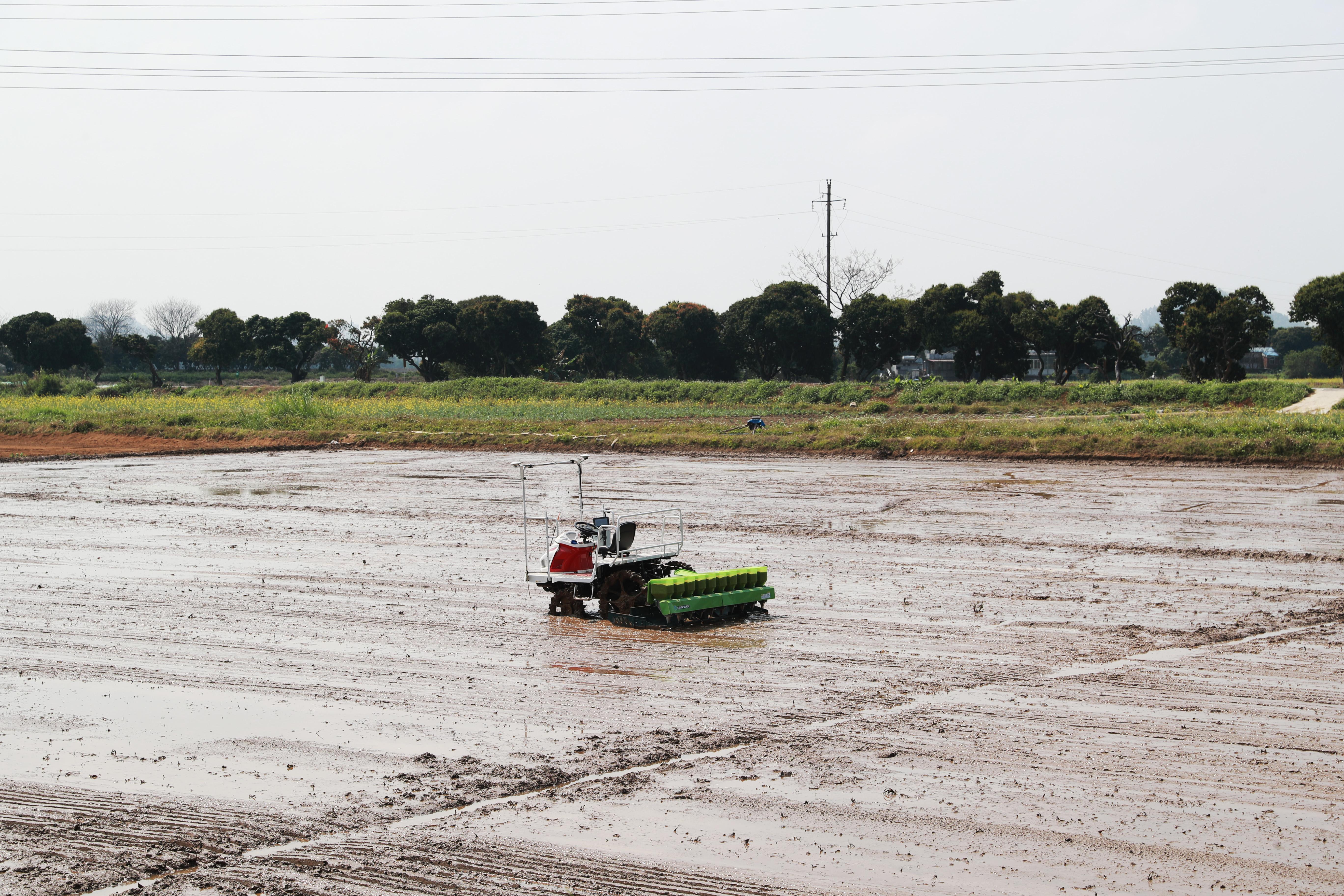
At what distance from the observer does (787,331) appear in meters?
70.3

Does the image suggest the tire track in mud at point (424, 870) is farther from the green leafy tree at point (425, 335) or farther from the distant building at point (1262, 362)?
the distant building at point (1262, 362)

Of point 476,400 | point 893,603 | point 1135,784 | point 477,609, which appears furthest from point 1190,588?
point 476,400

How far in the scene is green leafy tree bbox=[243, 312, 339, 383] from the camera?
85750 millimetres

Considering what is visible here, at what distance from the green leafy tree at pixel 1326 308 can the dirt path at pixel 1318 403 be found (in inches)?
222

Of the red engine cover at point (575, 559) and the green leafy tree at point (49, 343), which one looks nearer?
the red engine cover at point (575, 559)

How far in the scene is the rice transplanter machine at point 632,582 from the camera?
1130 centimetres

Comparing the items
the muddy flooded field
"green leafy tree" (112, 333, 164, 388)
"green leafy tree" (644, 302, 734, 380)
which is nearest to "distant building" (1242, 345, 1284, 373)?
"green leafy tree" (644, 302, 734, 380)

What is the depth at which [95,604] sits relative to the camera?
12.8 meters

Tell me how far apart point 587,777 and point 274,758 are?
2.32 m

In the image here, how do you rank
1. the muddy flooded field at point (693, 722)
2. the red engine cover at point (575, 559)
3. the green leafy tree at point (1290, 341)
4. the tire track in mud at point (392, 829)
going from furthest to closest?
the green leafy tree at point (1290, 341) < the red engine cover at point (575, 559) < the muddy flooded field at point (693, 722) < the tire track in mud at point (392, 829)

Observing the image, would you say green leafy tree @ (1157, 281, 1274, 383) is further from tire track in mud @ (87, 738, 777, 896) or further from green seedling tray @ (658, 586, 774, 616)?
tire track in mud @ (87, 738, 777, 896)

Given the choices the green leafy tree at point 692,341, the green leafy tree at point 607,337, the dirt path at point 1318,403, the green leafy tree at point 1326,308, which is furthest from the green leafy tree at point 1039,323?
the green leafy tree at point 607,337

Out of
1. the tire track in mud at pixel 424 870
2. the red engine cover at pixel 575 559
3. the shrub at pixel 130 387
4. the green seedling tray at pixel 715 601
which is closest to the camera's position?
the tire track in mud at pixel 424 870

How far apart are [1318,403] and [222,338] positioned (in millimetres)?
75848
